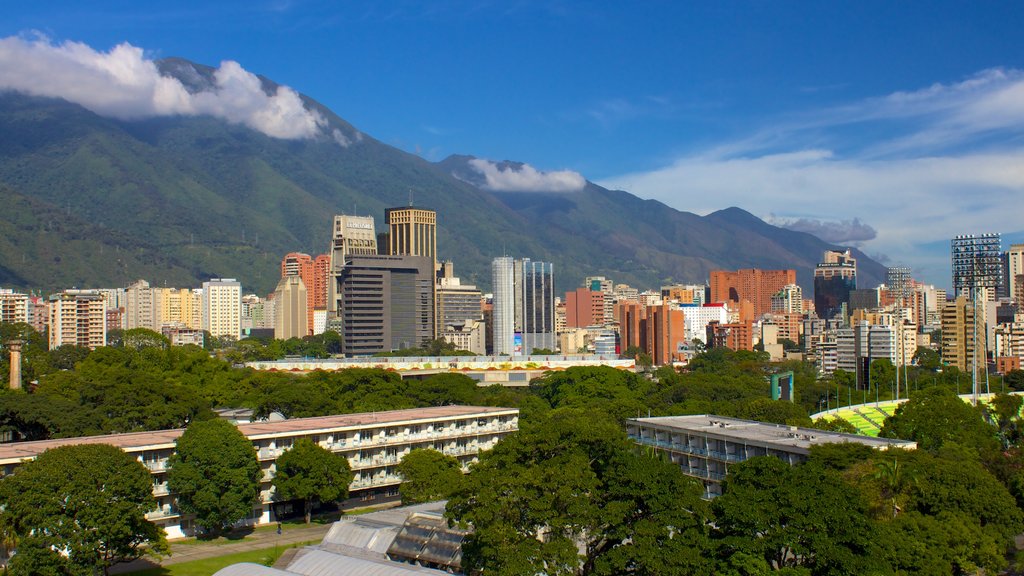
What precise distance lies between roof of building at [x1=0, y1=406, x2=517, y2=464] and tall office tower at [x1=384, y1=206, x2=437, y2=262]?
134147 millimetres

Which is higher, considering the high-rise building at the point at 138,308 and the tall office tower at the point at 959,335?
the high-rise building at the point at 138,308

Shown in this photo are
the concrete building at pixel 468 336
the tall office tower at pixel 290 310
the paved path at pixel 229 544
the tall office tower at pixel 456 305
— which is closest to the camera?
the paved path at pixel 229 544

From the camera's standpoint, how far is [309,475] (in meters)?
38.1

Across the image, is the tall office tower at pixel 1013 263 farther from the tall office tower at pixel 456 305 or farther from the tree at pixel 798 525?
the tree at pixel 798 525

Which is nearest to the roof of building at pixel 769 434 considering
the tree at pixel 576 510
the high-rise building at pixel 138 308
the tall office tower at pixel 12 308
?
the tree at pixel 576 510

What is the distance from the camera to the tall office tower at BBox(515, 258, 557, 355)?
510 ft

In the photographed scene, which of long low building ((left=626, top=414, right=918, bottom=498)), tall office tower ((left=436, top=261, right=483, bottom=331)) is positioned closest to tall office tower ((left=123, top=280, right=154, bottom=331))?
tall office tower ((left=436, top=261, right=483, bottom=331))

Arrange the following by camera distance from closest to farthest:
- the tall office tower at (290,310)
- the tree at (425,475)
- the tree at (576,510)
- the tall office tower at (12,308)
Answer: the tree at (576,510), the tree at (425,475), the tall office tower at (12,308), the tall office tower at (290,310)

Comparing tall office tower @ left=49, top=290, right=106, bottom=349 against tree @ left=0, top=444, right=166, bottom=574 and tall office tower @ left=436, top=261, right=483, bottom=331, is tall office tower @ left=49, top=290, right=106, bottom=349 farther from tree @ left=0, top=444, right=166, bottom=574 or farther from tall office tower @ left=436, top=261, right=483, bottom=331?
tree @ left=0, top=444, right=166, bottom=574

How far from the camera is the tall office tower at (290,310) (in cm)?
18362

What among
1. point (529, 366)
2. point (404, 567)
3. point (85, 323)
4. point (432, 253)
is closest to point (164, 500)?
point (404, 567)

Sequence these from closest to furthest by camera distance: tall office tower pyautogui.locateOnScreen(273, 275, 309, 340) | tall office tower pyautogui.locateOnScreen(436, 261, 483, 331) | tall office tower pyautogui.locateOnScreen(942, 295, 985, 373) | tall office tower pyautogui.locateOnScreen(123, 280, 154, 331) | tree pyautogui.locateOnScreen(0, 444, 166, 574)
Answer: tree pyautogui.locateOnScreen(0, 444, 166, 574) → tall office tower pyautogui.locateOnScreen(942, 295, 985, 373) → tall office tower pyautogui.locateOnScreen(436, 261, 483, 331) → tall office tower pyautogui.locateOnScreen(273, 275, 309, 340) → tall office tower pyautogui.locateOnScreen(123, 280, 154, 331)

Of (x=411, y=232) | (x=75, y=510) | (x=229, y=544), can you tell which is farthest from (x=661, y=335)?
(x=75, y=510)

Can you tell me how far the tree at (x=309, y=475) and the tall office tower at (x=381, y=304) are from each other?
83283mm
